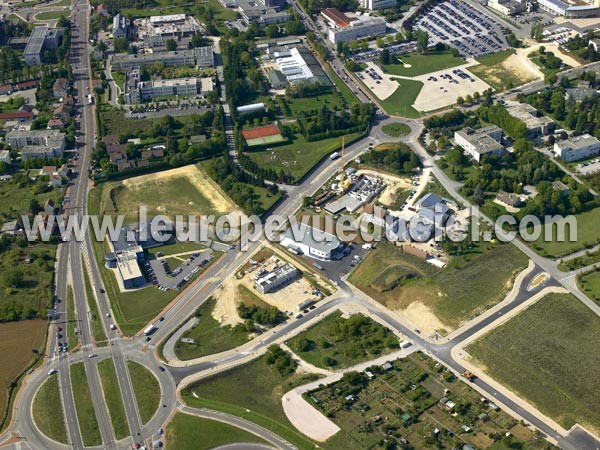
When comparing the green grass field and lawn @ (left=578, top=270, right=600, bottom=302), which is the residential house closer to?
the green grass field

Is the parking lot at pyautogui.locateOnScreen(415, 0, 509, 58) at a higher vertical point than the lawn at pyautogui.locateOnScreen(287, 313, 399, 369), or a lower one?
higher

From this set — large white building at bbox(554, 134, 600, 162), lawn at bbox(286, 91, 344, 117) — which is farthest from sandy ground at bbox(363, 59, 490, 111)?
large white building at bbox(554, 134, 600, 162)

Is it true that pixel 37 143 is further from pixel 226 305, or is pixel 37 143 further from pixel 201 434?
pixel 201 434

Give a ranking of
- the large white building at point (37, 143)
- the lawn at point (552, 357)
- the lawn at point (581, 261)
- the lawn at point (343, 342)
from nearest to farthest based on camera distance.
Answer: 1. the lawn at point (552, 357)
2. the lawn at point (343, 342)
3. the lawn at point (581, 261)
4. the large white building at point (37, 143)

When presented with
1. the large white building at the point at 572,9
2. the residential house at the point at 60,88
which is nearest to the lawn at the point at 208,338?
the residential house at the point at 60,88

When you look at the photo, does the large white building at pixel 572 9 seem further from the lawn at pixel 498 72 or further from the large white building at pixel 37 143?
the large white building at pixel 37 143

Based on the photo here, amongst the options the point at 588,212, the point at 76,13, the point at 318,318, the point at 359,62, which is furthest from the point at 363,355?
the point at 76,13

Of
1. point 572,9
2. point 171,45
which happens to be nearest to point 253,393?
point 171,45
